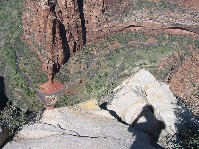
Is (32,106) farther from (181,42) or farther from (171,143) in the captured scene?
(171,143)

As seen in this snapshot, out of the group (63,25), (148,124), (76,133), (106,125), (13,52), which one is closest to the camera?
(76,133)

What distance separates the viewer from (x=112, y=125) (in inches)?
810

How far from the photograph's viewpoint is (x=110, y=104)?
26.0 meters

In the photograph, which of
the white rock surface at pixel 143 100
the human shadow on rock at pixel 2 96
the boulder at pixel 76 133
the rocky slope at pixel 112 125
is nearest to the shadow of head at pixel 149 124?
the rocky slope at pixel 112 125

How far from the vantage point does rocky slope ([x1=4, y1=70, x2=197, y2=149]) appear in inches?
742

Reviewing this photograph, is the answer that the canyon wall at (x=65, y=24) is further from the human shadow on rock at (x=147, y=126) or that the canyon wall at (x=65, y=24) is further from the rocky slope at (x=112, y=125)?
the human shadow on rock at (x=147, y=126)

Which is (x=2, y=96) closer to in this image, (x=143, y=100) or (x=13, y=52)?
(x=13, y=52)

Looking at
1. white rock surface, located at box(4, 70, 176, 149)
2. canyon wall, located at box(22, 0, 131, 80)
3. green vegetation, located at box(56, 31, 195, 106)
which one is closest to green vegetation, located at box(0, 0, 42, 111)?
canyon wall, located at box(22, 0, 131, 80)

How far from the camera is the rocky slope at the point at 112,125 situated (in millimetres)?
18859

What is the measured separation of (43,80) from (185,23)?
81.7ft

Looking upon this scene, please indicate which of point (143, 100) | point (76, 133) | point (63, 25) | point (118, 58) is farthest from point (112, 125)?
point (63, 25)

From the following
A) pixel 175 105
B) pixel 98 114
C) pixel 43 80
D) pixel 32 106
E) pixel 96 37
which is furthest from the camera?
pixel 96 37

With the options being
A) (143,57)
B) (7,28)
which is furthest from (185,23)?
(7,28)

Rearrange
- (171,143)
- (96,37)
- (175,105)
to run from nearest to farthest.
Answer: (171,143)
(175,105)
(96,37)
